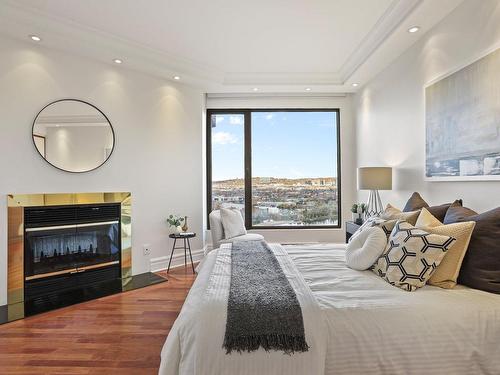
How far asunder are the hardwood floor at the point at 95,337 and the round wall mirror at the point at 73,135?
1598 millimetres

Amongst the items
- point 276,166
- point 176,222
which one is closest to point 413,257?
point 176,222

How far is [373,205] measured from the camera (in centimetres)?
415

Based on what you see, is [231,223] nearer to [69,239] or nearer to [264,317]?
[69,239]

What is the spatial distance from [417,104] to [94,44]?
3.55 m

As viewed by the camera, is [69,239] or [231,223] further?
[231,223]

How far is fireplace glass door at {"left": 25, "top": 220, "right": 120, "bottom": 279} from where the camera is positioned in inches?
125

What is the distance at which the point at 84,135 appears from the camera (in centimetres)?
353

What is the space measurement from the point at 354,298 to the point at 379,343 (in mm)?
249

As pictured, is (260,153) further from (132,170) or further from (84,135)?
(84,135)

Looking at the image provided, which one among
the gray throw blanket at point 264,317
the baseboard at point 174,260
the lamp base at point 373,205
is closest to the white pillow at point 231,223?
the baseboard at point 174,260

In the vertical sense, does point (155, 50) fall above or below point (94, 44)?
above

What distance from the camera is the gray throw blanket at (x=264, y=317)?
127 cm

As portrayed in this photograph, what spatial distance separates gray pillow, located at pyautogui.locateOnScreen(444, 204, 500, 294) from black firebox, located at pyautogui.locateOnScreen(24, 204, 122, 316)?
10.8 ft

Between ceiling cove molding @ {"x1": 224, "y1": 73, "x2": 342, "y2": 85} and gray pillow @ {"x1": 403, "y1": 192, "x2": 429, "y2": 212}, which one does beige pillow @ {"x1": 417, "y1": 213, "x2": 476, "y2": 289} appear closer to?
gray pillow @ {"x1": 403, "y1": 192, "x2": 429, "y2": 212}
